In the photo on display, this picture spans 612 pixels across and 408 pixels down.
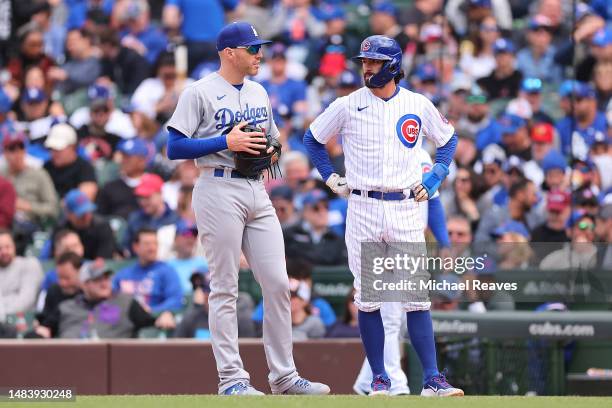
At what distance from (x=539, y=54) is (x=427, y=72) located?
42.8 inches

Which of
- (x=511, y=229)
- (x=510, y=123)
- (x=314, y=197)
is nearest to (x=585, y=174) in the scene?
(x=511, y=229)

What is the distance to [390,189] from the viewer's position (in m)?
7.48

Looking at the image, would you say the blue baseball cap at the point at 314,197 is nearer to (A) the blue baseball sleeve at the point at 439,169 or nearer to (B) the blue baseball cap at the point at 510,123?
(B) the blue baseball cap at the point at 510,123

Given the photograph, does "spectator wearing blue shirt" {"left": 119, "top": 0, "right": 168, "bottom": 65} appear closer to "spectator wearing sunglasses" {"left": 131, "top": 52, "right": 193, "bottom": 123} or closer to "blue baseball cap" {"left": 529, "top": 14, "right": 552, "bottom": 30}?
"spectator wearing sunglasses" {"left": 131, "top": 52, "right": 193, "bottom": 123}

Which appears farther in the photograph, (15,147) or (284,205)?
(15,147)

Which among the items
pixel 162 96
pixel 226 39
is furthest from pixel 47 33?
pixel 226 39

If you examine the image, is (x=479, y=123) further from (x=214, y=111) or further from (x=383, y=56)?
(x=214, y=111)

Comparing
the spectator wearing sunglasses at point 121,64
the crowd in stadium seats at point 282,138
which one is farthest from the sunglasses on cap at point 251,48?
the spectator wearing sunglasses at point 121,64

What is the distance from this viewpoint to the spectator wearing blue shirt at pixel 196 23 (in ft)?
51.3

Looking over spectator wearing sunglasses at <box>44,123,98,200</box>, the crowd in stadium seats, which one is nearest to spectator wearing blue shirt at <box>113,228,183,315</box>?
the crowd in stadium seats

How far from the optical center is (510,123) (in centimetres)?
1320

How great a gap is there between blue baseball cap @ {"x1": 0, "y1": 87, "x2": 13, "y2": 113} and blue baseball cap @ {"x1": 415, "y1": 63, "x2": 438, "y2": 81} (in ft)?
13.9

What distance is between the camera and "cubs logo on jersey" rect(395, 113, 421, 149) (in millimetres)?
7504

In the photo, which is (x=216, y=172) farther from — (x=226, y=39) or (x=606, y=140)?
(x=606, y=140)
